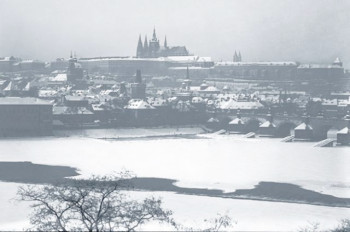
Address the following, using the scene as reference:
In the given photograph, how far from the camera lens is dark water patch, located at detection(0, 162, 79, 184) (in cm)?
3250

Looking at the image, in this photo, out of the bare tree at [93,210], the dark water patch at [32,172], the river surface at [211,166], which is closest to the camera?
the bare tree at [93,210]

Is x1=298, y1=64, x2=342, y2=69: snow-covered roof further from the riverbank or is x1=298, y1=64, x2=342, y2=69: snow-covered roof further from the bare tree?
the bare tree

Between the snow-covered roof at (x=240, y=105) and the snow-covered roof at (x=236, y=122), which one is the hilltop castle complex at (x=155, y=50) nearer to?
the snow-covered roof at (x=240, y=105)

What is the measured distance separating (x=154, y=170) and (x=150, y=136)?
25.3 meters

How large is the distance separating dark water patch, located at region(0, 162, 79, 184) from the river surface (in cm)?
87

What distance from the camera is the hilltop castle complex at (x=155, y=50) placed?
508 feet

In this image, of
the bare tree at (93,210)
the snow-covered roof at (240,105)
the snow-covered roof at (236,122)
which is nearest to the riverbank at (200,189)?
the bare tree at (93,210)

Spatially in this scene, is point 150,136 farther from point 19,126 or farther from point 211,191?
point 211,191

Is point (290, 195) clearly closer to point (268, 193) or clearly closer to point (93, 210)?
point (268, 193)

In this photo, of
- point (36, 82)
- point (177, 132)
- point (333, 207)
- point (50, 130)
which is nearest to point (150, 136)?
point (177, 132)

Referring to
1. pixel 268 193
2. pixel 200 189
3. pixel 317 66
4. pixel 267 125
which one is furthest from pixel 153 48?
pixel 268 193

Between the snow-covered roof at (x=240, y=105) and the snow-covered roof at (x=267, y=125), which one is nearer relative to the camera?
the snow-covered roof at (x=267, y=125)

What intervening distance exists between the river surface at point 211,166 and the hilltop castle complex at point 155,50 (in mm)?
94926

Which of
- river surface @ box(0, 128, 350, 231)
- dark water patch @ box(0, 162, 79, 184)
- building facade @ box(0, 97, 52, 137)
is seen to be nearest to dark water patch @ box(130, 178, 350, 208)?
river surface @ box(0, 128, 350, 231)
